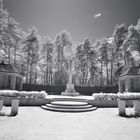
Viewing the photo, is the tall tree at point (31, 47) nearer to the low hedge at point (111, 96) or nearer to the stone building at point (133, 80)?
the stone building at point (133, 80)

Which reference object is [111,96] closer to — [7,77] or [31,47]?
[7,77]

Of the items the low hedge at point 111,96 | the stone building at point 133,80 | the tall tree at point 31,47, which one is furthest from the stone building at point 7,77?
the stone building at point 133,80

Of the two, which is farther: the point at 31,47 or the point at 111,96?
the point at 31,47

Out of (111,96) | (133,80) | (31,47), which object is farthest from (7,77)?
(133,80)

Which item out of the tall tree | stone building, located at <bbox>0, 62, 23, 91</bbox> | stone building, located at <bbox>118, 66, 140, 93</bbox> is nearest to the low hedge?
stone building, located at <bbox>118, 66, 140, 93</bbox>

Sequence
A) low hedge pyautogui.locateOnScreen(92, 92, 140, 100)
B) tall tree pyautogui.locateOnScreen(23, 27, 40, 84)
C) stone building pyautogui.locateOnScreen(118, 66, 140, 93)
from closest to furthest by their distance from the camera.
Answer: low hedge pyautogui.locateOnScreen(92, 92, 140, 100), stone building pyautogui.locateOnScreen(118, 66, 140, 93), tall tree pyautogui.locateOnScreen(23, 27, 40, 84)

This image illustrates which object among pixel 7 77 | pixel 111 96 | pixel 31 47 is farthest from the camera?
pixel 31 47

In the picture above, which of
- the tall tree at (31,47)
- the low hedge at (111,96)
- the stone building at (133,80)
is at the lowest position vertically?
the low hedge at (111,96)

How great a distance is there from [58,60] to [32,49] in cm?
883

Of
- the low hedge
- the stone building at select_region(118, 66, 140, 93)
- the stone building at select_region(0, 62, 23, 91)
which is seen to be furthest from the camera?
the stone building at select_region(0, 62, 23, 91)

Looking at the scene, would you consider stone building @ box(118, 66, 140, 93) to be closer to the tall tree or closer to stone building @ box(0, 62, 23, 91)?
stone building @ box(0, 62, 23, 91)

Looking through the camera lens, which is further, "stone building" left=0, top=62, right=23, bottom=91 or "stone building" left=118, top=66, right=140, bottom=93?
"stone building" left=0, top=62, right=23, bottom=91

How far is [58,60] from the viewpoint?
41656mm

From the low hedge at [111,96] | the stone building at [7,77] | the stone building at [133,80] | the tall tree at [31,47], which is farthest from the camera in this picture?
the tall tree at [31,47]
